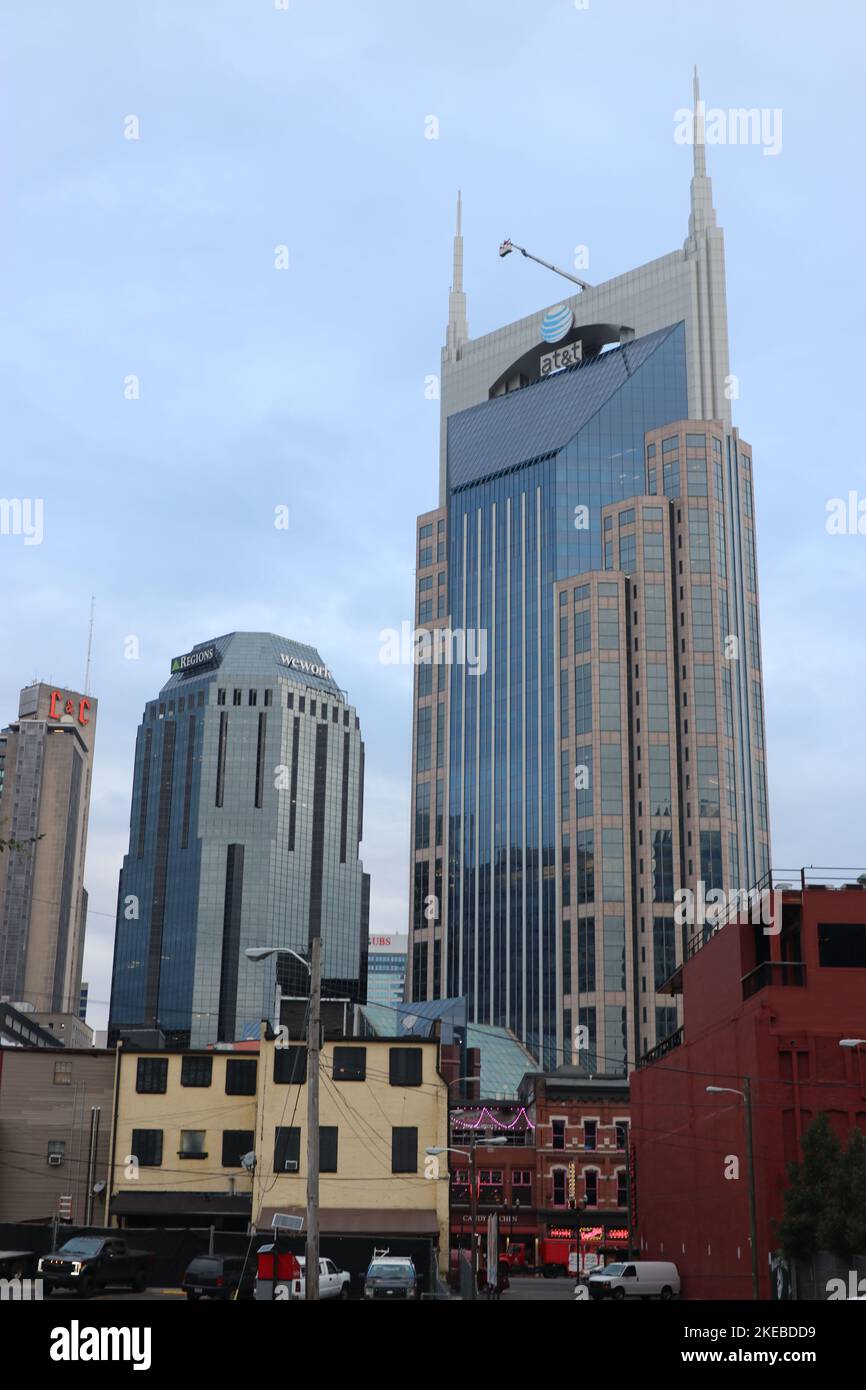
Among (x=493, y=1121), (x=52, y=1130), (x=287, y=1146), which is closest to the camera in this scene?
(x=287, y=1146)

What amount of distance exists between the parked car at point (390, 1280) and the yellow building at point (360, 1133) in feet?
66.1

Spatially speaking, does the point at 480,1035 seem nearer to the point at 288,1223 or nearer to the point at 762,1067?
Result: the point at 288,1223

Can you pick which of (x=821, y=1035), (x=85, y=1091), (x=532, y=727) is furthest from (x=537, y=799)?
(x=821, y=1035)

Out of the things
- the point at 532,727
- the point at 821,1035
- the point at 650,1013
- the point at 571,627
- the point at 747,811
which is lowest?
the point at 821,1035

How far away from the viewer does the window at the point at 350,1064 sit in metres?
69.1

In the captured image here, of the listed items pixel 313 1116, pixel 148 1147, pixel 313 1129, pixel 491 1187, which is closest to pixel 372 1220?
pixel 148 1147

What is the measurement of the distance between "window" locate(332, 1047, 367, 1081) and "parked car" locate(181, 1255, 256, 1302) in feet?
76.6

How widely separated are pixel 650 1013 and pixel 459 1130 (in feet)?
199

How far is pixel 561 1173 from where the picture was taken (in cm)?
11062

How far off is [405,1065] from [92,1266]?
95.4ft

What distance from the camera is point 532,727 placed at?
652ft

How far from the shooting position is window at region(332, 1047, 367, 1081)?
6912 centimetres

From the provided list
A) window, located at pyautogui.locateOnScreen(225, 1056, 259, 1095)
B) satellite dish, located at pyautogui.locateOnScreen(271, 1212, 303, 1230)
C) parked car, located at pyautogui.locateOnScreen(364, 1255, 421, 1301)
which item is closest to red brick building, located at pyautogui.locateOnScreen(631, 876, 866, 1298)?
parked car, located at pyautogui.locateOnScreen(364, 1255, 421, 1301)
